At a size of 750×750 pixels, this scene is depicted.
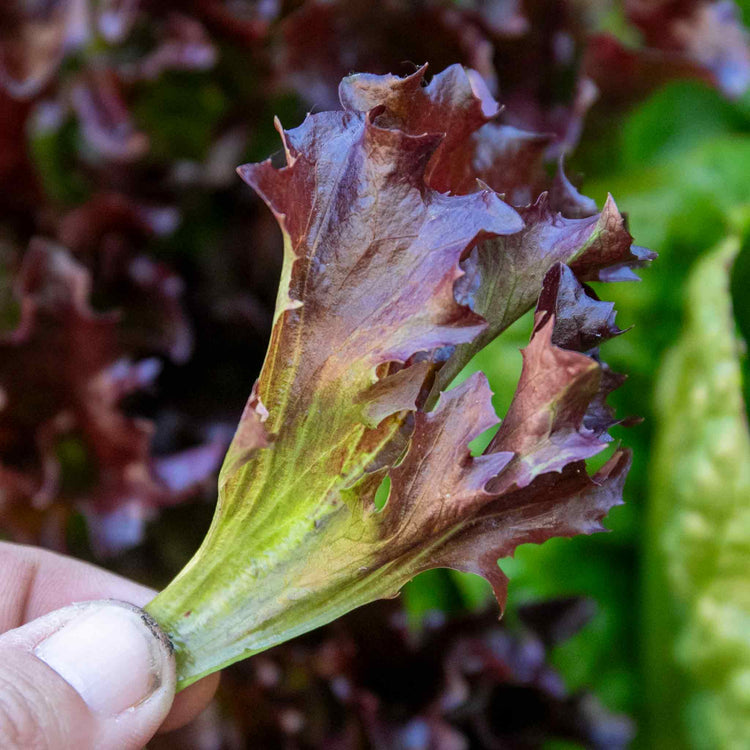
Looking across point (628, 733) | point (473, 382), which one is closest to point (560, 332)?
point (473, 382)

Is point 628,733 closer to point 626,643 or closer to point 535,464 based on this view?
point 626,643

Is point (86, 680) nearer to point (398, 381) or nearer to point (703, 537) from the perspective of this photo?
point (398, 381)

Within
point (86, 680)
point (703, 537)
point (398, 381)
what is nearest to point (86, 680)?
point (86, 680)

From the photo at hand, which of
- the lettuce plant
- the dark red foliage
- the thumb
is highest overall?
the lettuce plant

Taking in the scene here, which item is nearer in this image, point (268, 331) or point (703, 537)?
point (703, 537)

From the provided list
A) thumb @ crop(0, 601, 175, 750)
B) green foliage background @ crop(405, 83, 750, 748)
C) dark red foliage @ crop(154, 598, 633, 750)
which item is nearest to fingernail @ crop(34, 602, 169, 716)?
thumb @ crop(0, 601, 175, 750)

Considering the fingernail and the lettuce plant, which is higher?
the lettuce plant

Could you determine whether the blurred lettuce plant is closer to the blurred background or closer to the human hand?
the blurred background

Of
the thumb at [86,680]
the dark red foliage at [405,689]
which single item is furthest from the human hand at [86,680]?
the dark red foliage at [405,689]
